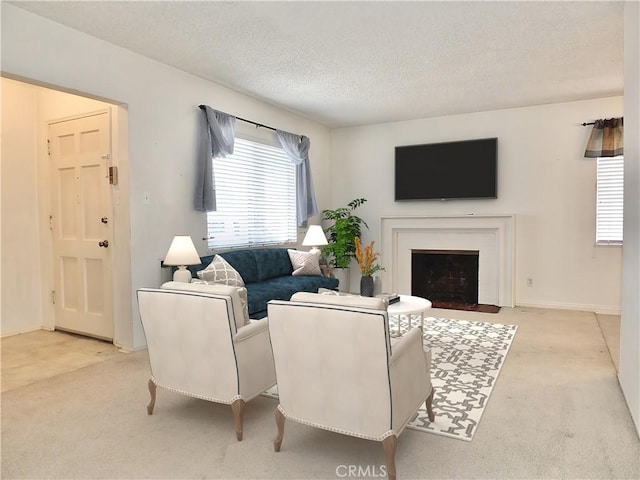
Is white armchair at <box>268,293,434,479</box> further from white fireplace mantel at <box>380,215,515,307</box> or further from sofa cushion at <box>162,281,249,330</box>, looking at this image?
white fireplace mantel at <box>380,215,515,307</box>

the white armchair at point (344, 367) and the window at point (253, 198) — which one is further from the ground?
the window at point (253, 198)

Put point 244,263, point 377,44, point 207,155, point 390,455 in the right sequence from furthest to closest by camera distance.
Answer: point 244,263 < point 207,155 < point 377,44 < point 390,455

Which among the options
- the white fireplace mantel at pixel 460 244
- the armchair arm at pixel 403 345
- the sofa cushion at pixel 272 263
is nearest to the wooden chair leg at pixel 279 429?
the armchair arm at pixel 403 345

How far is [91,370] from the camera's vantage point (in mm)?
3598

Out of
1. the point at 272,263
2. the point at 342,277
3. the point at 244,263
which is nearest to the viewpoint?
the point at 244,263

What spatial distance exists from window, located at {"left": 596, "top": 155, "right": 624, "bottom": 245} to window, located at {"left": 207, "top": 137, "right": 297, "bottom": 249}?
154 inches

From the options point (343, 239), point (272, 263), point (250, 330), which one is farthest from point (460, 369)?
→ point (343, 239)

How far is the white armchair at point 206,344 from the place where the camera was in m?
2.40

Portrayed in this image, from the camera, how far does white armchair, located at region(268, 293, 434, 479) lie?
1942mm

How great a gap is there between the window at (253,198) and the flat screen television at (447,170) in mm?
1676

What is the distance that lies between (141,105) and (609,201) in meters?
5.42

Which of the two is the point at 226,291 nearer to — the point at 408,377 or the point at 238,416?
the point at 238,416

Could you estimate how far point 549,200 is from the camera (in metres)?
5.85

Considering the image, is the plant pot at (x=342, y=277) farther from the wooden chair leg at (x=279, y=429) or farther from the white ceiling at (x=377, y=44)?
the wooden chair leg at (x=279, y=429)
